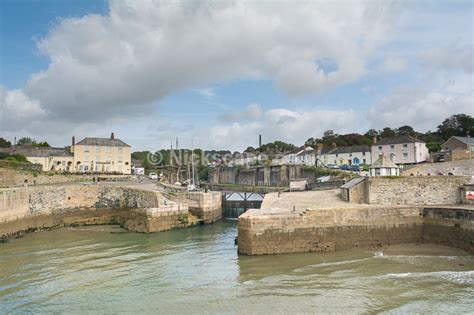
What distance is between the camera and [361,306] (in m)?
10.1

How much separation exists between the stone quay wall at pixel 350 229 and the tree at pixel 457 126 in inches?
1877

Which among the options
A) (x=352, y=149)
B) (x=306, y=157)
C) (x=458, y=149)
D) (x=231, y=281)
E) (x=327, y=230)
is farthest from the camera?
(x=306, y=157)

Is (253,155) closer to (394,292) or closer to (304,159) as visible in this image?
(304,159)

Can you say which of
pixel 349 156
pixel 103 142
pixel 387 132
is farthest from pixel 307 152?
pixel 103 142

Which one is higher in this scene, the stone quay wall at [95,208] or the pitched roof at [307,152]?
the pitched roof at [307,152]

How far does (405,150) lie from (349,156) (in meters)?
10.7

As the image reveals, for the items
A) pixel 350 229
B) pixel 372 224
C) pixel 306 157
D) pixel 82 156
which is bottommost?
pixel 350 229

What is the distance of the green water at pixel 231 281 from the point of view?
10.5 m

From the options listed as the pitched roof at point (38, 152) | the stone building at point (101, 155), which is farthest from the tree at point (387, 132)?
the pitched roof at point (38, 152)

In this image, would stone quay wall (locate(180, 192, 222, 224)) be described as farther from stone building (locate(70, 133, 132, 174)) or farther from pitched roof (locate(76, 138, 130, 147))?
pitched roof (locate(76, 138, 130, 147))

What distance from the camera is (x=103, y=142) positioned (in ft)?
171

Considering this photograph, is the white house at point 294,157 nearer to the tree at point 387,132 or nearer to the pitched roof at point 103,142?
the tree at point 387,132

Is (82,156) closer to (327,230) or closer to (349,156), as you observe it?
(349,156)

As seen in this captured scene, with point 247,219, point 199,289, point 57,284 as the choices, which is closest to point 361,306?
point 199,289
